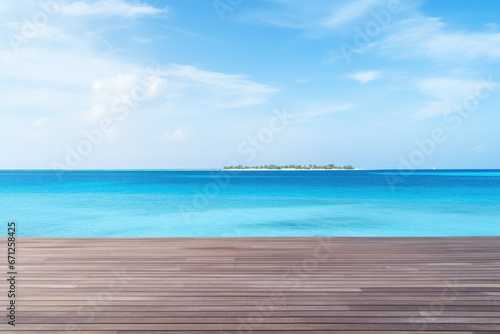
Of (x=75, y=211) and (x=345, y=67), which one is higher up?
(x=345, y=67)

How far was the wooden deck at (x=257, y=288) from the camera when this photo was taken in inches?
69.6

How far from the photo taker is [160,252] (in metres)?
3.33

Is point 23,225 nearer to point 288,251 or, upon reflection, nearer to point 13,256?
point 13,256

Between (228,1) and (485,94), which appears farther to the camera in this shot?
(485,94)

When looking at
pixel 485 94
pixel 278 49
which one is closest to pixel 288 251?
pixel 485 94

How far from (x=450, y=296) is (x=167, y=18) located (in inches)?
453

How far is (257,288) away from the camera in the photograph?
2.27 metres

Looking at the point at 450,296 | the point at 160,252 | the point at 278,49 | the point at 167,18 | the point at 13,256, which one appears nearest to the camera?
the point at 450,296

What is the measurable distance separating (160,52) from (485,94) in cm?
994

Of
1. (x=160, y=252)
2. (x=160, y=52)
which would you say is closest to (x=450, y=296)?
(x=160, y=252)

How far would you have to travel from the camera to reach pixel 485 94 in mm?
6301

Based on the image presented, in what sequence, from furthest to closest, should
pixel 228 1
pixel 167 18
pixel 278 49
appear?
pixel 278 49 < pixel 167 18 < pixel 228 1

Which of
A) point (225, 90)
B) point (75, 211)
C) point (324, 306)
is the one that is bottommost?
point (324, 306)

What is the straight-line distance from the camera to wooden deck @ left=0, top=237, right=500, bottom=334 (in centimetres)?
177
